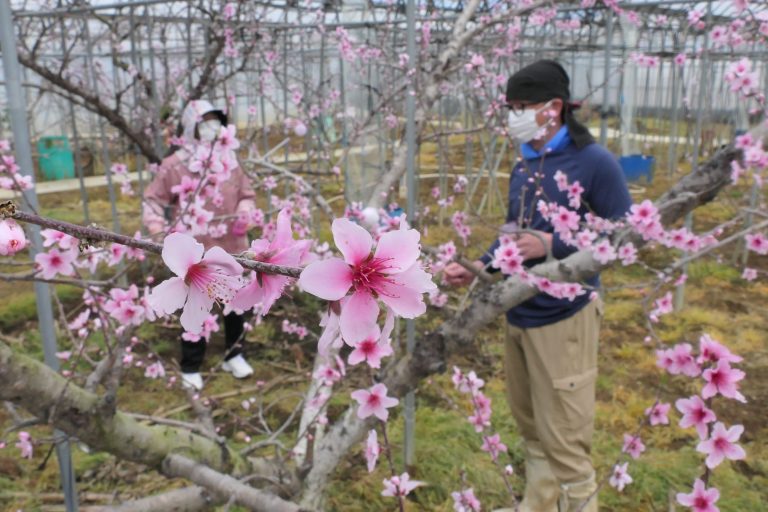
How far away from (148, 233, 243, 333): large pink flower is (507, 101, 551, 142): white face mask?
1946mm

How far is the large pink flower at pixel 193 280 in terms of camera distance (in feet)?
1.78

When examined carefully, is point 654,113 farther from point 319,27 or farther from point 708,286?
point 319,27

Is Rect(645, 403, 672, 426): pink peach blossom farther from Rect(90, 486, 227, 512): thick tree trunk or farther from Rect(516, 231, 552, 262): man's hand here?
Rect(90, 486, 227, 512): thick tree trunk

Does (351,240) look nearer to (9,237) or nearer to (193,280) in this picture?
(193,280)

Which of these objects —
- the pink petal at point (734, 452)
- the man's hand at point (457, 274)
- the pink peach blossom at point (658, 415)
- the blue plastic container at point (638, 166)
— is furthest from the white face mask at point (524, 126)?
the blue plastic container at point (638, 166)

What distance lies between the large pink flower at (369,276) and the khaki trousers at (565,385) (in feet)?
5.99

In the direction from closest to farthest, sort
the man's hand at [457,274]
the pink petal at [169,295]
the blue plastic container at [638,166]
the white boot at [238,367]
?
1. the pink petal at [169,295]
2. the man's hand at [457,274]
3. the white boot at [238,367]
4. the blue plastic container at [638,166]

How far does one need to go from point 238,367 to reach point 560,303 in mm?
2579

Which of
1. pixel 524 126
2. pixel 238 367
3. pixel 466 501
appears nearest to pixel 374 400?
pixel 466 501

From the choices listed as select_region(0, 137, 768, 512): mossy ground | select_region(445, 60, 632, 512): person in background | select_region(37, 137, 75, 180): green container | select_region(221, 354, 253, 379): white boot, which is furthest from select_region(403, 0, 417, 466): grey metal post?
select_region(37, 137, 75, 180): green container

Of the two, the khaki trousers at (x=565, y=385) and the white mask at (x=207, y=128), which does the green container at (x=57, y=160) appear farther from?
the khaki trousers at (x=565, y=385)

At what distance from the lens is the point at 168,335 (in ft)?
15.8

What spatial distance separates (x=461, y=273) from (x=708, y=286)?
4182 mm

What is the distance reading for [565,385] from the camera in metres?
2.24
